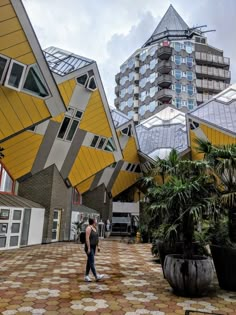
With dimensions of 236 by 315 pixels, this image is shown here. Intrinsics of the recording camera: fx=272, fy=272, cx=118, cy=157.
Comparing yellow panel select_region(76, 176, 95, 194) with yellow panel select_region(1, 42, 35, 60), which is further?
yellow panel select_region(76, 176, 95, 194)

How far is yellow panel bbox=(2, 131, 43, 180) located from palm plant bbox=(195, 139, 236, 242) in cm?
1112

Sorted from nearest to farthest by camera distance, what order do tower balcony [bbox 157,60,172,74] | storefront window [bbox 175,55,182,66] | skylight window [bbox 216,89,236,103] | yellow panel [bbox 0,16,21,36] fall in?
yellow panel [bbox 0,16,21,36] → skylight window [bbox 216,89,236,103] → tower balcony [bbox 157,60,172,74] → storefront window [bbox 175,55,182,66]

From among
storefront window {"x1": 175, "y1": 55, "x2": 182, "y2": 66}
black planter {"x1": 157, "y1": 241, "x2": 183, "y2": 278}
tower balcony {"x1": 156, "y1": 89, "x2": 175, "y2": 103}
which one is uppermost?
storefront window {"x1": 175, "y1": 55, "x2": 182, "y2": 66}

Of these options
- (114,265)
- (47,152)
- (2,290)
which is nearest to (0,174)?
(47,152)

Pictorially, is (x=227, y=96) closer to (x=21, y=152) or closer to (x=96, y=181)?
(x=96, y=181)

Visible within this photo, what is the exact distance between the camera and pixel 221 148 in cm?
730

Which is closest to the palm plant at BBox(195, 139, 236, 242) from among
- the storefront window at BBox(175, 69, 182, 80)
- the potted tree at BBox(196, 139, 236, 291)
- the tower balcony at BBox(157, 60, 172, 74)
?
the potted tree at BBox(196, 139, 236, 291)

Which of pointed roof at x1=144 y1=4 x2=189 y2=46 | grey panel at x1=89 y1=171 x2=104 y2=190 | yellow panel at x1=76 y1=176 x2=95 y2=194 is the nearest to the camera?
yellow panel at x1=76 y1=176 x2=95 y2=194

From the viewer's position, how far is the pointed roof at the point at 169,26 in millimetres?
60875

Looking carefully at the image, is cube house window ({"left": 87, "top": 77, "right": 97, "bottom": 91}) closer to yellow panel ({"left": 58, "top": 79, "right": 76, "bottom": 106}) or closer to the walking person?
yellow panel ({"left": 58, "top": 79, "right": 76, "bottom": 106})

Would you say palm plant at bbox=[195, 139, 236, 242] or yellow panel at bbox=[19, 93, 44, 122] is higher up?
yellow panel at bbox=[19, 93, 44, 122]

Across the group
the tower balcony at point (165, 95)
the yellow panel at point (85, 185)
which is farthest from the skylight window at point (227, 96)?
the tower balcony at point (165, 95)

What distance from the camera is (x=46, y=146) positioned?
54.4 feet

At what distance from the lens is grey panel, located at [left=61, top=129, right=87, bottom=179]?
721 inches
